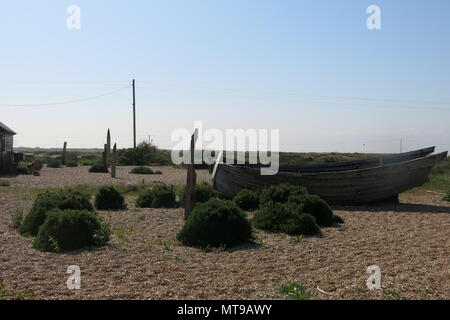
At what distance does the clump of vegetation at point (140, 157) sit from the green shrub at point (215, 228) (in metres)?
34.0

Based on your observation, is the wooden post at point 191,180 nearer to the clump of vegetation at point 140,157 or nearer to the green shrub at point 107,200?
the green shrub at point 107,200

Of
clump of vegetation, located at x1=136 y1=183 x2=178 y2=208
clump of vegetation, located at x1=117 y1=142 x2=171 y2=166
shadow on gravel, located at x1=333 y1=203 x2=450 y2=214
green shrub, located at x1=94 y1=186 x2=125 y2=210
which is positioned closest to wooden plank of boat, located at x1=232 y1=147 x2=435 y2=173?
shadow on gravel, located at x1=333 y1=203 x2=450 y2=214

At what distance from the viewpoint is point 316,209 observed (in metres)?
10.8

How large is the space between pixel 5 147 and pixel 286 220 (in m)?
25.5

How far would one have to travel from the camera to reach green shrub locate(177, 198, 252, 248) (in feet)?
27.1

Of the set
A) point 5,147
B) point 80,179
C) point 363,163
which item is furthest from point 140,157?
point 363,163

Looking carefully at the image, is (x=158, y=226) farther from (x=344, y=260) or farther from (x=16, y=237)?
(x=344, y=260)

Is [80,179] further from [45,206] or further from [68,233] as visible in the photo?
[68,233]

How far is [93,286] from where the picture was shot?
18.5 ft

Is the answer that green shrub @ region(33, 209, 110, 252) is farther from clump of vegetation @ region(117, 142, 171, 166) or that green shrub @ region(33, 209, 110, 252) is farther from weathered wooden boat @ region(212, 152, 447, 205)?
clump of vegetation @ region(117, 142, 171, 166)

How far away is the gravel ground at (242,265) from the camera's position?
5.46 metres

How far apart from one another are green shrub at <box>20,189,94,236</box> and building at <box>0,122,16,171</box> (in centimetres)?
1907
